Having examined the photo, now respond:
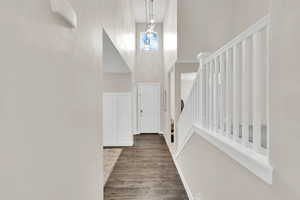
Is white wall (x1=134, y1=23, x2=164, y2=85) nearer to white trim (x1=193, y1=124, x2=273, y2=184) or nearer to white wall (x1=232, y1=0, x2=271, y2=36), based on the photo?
white wall (x1=232, y1=0, x2=271, y2=36)

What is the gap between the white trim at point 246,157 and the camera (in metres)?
1.09

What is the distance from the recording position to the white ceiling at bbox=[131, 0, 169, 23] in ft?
21.5

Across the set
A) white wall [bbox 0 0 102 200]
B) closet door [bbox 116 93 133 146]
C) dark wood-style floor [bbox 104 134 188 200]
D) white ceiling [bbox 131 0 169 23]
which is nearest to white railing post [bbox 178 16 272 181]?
white wall [bbox 0 0 102 200]

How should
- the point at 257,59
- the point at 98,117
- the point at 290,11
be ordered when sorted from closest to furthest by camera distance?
the point at 290,11 → the point at 257,59 → the point at 98,117

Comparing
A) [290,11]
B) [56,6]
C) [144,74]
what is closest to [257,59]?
[290,11]

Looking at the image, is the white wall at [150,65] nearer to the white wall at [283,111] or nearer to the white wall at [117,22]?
the white wall at [117,22]

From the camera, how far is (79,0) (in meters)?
1.44

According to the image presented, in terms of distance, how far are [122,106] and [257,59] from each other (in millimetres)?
5384

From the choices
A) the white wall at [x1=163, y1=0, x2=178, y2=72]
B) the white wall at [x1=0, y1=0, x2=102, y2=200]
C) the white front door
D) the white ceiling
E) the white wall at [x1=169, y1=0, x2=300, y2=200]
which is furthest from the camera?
the white front door

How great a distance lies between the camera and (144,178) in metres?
3.94

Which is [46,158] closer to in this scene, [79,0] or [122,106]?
[79,0]

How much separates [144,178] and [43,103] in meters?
3.34

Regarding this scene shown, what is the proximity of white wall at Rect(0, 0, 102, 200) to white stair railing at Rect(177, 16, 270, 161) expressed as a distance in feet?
3.48

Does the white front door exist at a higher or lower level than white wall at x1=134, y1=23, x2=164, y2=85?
lower
